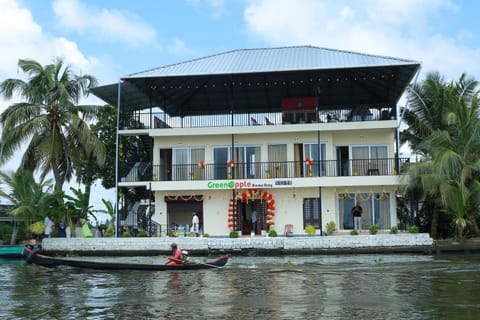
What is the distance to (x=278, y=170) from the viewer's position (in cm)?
3128

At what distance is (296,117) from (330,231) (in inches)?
286

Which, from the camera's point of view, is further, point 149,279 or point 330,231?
point 330,231

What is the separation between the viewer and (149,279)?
18984 mm

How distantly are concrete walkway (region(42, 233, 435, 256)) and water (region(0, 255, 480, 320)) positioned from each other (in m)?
3.15

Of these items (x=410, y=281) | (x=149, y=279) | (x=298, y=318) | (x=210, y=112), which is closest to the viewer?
(x=298, y=318)

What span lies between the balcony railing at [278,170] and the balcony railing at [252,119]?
2.19 m

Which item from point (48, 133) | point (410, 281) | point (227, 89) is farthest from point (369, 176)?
point (48, 133)

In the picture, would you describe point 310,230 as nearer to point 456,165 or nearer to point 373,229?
point 373,229

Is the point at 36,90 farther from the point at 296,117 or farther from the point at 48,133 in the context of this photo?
the point at 296,117

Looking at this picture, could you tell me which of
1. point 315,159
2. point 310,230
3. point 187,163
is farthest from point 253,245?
point 187,163

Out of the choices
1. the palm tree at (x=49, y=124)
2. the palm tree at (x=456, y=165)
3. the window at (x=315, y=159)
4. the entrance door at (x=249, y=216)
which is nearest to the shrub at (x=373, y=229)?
the palm tree at (x=456, y=165)

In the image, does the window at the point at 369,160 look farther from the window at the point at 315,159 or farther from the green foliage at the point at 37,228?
the green foliage at the point at 37,228

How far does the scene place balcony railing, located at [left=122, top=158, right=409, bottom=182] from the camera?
3095 cm

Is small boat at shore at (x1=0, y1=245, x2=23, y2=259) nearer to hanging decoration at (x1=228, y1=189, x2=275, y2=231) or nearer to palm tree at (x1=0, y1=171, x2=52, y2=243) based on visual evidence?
palm tree at (x1=0, y1=171, x2=52, y2=243)
